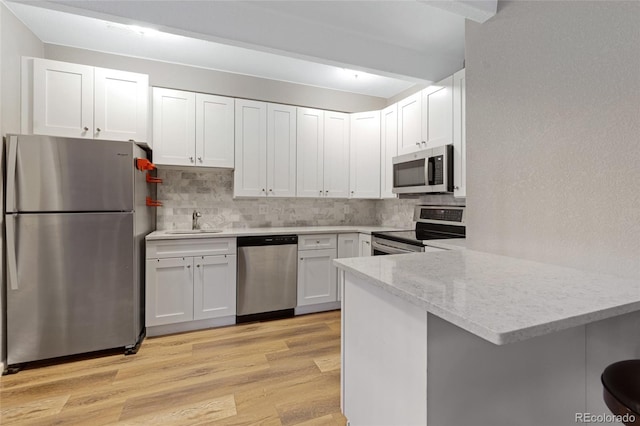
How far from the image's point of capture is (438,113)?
2.72 meters

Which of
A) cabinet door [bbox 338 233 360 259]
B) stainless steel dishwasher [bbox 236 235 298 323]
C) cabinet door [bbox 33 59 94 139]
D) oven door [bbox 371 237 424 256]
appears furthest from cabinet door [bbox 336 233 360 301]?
cabinet door [bbox 33 59 94 139]

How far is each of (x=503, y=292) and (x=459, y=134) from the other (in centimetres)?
194

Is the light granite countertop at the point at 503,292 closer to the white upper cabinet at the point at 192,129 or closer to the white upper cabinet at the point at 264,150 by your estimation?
the white upper cabinet at the point at 264,150

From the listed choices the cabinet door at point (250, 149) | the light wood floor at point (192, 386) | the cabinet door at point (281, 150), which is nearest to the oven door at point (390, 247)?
A: the light wood floor at point (192, 386)

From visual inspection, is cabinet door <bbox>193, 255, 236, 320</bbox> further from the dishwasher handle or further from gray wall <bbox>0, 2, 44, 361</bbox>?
gray wall <bbox>0, 2, 44, 361</bbox>

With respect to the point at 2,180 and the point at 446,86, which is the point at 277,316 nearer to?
the point at 2,180

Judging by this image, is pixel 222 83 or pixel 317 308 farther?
pixel 317 308

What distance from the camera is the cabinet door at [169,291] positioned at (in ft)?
8.71

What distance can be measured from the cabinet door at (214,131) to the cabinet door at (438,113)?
198cm

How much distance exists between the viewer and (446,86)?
2621 millimetres

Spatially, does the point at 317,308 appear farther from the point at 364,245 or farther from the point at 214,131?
the point at 214,131

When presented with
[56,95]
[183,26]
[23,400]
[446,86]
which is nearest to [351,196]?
[446,86]

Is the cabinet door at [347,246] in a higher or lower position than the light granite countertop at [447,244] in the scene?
lower

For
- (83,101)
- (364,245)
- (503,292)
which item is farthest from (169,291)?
(503,292)
